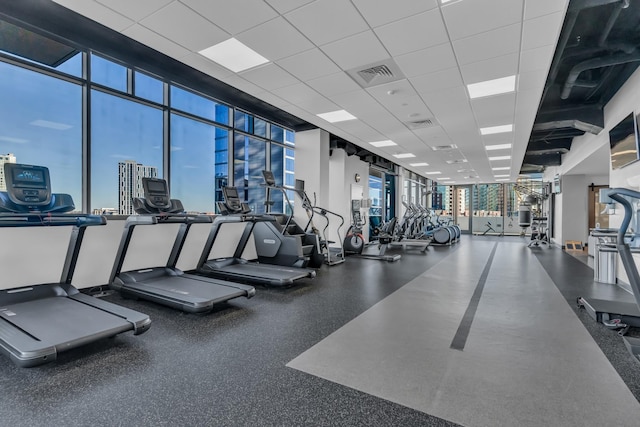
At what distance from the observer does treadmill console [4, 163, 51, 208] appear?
2.99 metres

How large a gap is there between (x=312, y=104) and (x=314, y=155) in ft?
6.59

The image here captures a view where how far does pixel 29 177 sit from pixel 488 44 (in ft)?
17.2

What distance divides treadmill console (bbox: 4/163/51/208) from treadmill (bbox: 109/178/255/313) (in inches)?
38.5

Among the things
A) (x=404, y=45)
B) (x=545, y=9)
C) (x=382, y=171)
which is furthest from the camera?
(x=382, y=171)

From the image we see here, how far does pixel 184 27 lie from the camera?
3.58 m

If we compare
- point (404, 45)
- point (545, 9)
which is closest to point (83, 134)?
point (404, 45)

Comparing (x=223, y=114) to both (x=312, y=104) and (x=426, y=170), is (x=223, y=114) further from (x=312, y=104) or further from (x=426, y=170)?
(x=426, y=170)

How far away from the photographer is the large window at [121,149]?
4414mm

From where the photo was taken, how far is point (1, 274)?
3375mm

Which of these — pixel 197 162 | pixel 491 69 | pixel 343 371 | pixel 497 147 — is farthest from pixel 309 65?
pixel 497 147

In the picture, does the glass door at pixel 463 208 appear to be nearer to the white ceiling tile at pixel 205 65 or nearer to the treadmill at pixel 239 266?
the treadmill at pixel 239 266

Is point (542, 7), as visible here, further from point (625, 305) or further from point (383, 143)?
point (383, 143)

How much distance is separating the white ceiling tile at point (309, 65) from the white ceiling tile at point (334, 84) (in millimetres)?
151

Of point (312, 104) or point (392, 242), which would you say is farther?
point (392, 242)
